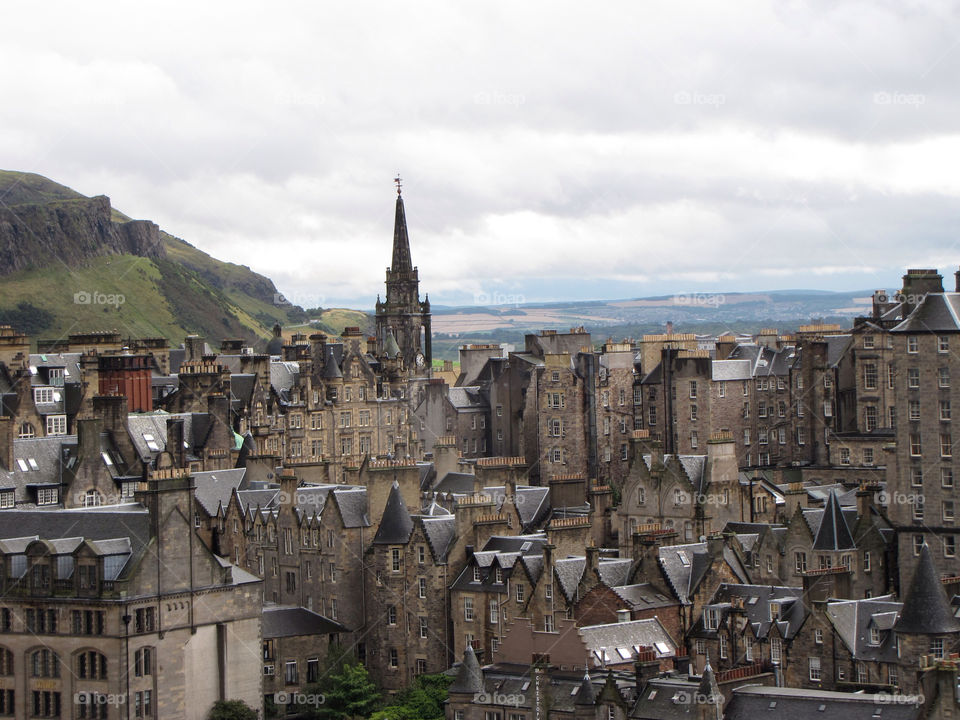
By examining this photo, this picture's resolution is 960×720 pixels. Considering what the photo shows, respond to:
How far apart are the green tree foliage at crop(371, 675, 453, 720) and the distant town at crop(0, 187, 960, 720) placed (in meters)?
0.35

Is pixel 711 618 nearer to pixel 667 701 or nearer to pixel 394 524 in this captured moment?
pixel 667 701

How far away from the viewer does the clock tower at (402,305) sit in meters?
143

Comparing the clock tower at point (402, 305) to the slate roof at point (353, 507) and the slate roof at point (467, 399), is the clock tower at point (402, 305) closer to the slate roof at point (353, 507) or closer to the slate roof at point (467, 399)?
the slate roof at point (467, 399)

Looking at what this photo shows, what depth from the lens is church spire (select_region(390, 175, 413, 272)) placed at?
145 meters

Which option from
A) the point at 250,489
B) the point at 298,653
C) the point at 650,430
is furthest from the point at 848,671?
the point at 650,430

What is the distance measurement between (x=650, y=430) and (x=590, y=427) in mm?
8210

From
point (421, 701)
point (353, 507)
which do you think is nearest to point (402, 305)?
point (353, 507)

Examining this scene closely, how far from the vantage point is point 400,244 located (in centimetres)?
14600

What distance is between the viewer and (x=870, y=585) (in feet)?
249

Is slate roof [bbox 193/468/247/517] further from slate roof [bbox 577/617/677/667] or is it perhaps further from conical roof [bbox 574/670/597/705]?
conical roof [bbox 574/670/597/705]

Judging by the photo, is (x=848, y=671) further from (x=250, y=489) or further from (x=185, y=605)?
(x=250, y=489)

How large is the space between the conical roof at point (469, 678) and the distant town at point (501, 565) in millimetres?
124

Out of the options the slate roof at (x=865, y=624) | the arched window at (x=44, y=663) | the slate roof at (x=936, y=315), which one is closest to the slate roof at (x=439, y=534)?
the arched window at (x=44, y=663)

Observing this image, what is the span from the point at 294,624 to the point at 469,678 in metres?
14.8
